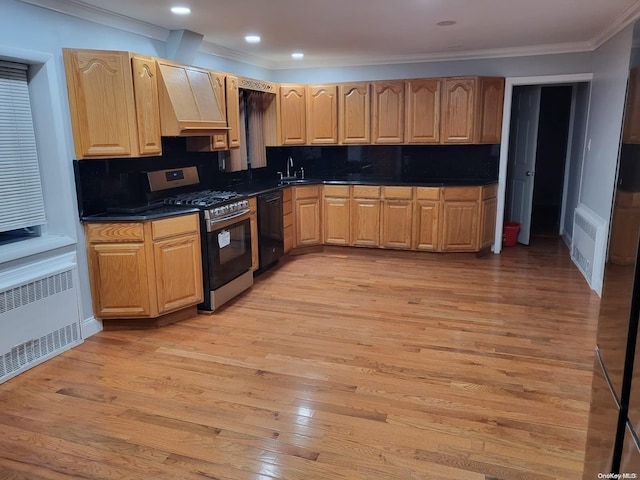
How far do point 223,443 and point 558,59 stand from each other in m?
5.39

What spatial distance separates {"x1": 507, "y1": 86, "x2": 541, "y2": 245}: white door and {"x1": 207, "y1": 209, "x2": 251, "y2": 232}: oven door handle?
12.7ft

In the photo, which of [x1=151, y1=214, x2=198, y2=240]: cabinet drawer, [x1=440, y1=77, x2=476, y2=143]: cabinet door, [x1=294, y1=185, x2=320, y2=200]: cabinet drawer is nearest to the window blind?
[x1=151, y1=214, x2=198, y2=240]: cabinet drawer

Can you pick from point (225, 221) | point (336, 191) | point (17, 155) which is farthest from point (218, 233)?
point (336, 191)

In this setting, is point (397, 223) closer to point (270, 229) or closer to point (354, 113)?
point (354, 113)

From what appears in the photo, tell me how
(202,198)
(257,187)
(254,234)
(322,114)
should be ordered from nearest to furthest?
1. (202,198)
2. (254,234)
3. (257,187)
4. (322,114)

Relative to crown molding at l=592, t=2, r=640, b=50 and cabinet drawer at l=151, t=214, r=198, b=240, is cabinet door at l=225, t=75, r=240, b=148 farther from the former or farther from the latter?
crown molding at l=592, t=2, r=640, b=50

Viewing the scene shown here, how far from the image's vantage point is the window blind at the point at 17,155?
300 centimetres

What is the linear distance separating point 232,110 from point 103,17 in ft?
4.67

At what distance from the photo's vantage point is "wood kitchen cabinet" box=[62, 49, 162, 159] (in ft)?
10.7

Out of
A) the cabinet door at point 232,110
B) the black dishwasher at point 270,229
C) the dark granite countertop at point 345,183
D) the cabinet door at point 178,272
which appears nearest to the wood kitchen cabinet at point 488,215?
the dark granite countertop at point 345,183

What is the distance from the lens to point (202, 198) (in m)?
4.13

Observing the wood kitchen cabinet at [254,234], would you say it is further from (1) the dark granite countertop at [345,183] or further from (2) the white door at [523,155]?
(2) the white door at [523,155]

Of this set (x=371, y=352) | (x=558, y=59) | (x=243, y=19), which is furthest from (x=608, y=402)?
(x=558, y=59)

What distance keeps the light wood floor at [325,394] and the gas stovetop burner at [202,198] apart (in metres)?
0.97
